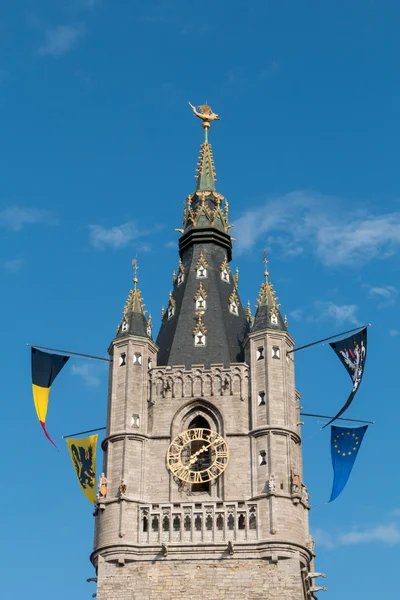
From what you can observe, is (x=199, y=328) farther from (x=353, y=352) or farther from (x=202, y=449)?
(x=353, y=352)

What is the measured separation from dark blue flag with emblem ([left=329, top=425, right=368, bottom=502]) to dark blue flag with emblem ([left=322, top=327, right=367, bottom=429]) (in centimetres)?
84

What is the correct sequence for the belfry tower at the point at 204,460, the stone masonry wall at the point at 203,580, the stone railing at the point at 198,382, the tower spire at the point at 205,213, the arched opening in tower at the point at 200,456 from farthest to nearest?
the tower spire at the point at 205,213 → the stone railing at the point at 198,382 → the arched opening in tower at the point at 200,456 → the belfry tower at the point at 204,460 → the stone masonry wall at the point at 203,580

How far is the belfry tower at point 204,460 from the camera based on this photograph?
169 feet

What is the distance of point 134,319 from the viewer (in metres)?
59.3

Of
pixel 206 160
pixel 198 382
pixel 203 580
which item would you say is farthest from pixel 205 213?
pixel 203 580

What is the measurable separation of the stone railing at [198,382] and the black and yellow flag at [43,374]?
4888 millimetres

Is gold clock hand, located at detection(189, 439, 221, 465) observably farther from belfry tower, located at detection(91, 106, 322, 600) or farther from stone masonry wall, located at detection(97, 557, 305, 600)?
stone masonry wall, located at detection(97, 557, 305, 600)

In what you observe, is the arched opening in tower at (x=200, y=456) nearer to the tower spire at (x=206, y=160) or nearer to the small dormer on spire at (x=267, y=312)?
the small dormer on spire at (x=267, y=312)

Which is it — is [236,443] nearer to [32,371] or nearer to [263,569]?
[263,569]

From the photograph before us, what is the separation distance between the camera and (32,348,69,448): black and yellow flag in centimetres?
5744

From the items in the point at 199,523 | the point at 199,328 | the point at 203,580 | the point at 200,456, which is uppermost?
the point at 199,328

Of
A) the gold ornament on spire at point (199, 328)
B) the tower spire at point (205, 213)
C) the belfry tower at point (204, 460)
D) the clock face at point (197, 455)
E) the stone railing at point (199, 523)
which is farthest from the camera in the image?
the tower spire at point (205, 213)

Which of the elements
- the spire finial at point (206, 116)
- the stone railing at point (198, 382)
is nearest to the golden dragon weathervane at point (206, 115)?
the spire finial at point (206, 116)

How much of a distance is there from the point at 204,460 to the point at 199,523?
3919 millimetres
